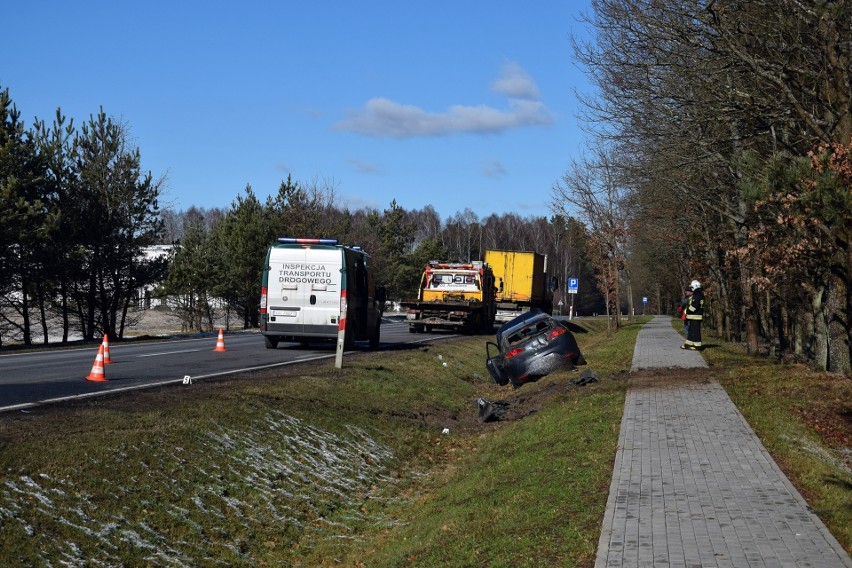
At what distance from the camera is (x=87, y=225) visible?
141 feet

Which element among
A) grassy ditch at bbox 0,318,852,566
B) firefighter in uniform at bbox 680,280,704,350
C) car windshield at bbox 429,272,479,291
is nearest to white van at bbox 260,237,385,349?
grassy ditch at bbox 0,318,852,566

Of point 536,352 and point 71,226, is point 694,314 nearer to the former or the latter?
point 536,352

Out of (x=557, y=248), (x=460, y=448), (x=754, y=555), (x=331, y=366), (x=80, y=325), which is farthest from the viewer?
(x=557, y=248)

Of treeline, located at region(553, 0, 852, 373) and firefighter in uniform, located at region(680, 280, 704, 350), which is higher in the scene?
treeline, located at region(553, 0, 852, 373)

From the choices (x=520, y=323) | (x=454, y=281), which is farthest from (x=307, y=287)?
(x=454, y=281)

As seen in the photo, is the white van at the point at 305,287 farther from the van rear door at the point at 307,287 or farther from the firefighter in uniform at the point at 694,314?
the firefighter in uniform at the point at 694,314

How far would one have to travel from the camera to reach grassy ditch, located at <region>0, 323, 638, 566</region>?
295 inches

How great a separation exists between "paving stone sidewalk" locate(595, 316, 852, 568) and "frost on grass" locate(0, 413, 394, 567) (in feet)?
9.89

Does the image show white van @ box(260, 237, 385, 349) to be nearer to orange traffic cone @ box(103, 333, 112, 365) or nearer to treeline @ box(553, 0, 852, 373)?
orange traffic cone @ box(103, 333, 112, 365)

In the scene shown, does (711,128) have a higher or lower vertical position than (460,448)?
higher

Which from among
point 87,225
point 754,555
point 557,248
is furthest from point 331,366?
point 557,248

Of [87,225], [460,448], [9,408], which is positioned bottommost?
[460,448]

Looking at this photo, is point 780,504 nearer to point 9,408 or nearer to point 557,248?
point 9,408

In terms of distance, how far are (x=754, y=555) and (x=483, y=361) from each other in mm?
22405
